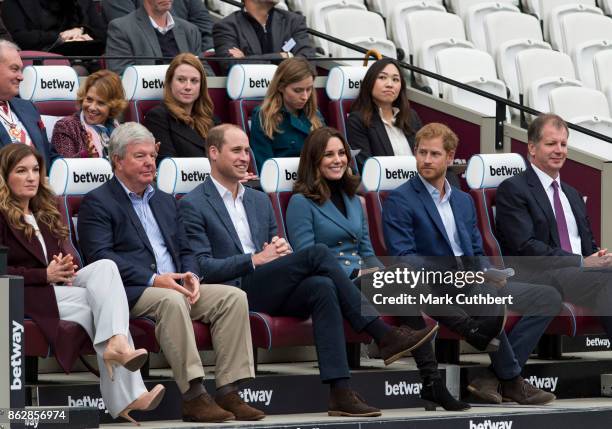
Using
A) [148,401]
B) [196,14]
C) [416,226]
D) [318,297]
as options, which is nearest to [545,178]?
[416,226]

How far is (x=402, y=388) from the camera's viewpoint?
30.0 ft

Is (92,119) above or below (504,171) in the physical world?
above

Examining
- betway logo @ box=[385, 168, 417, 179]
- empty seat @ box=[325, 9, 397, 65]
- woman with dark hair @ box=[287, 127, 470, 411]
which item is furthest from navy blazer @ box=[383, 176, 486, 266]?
empty seat @ box=[325, 9, 397, 65]

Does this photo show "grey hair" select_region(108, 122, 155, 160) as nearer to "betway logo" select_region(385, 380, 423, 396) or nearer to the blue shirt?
the blue shirt

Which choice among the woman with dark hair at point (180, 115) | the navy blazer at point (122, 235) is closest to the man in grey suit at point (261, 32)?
the woman with dark hair at point (180, 115)

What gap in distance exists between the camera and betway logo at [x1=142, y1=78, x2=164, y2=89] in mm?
10445

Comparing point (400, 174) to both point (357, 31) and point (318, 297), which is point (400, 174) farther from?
point (357, 31)

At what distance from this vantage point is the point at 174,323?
8.13 m

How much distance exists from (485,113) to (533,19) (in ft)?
5.39

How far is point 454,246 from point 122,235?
1.96 metres

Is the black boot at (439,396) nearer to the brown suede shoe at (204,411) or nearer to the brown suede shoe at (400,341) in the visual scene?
the brown suede shoe at (400,341)

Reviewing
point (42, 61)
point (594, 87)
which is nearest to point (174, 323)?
point (42, 61)

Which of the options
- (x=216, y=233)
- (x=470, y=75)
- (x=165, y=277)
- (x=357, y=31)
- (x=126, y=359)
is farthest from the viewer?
(x=357, y=31)

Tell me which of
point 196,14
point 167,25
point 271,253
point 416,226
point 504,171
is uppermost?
point 196,14
